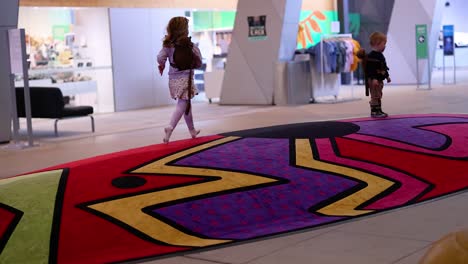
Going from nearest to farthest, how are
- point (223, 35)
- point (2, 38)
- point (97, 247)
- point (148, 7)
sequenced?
point (97, 247)
point (2, 38)
point (148, 7)
point (223, 35)

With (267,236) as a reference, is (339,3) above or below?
above

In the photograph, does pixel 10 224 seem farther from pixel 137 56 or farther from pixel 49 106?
pixel 137 56

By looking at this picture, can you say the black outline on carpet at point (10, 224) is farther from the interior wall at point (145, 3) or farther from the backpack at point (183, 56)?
the interior wall at point (145, 3)

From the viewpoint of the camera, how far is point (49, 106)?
11312 mm

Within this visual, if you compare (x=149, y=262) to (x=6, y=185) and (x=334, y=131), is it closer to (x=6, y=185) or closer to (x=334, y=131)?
(x=6, y=185)

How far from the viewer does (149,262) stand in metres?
4.15

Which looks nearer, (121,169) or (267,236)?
(267,236)

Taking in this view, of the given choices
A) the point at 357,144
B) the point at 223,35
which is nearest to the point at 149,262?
the point at 357,144

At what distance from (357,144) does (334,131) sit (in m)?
0.61

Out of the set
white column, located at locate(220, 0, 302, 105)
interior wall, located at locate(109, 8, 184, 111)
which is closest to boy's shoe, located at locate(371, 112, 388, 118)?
white column, located at locate(220, 0, 302, 105)

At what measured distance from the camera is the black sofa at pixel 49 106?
11.2 meters

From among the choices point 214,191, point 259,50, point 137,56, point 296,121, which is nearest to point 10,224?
point 214,191

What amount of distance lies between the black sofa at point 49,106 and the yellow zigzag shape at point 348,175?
5.82 meters

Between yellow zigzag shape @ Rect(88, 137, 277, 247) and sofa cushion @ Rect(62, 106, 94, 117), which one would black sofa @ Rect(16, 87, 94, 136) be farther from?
yellow zigzag shape @ Rect(88, 137, 277, 247)
